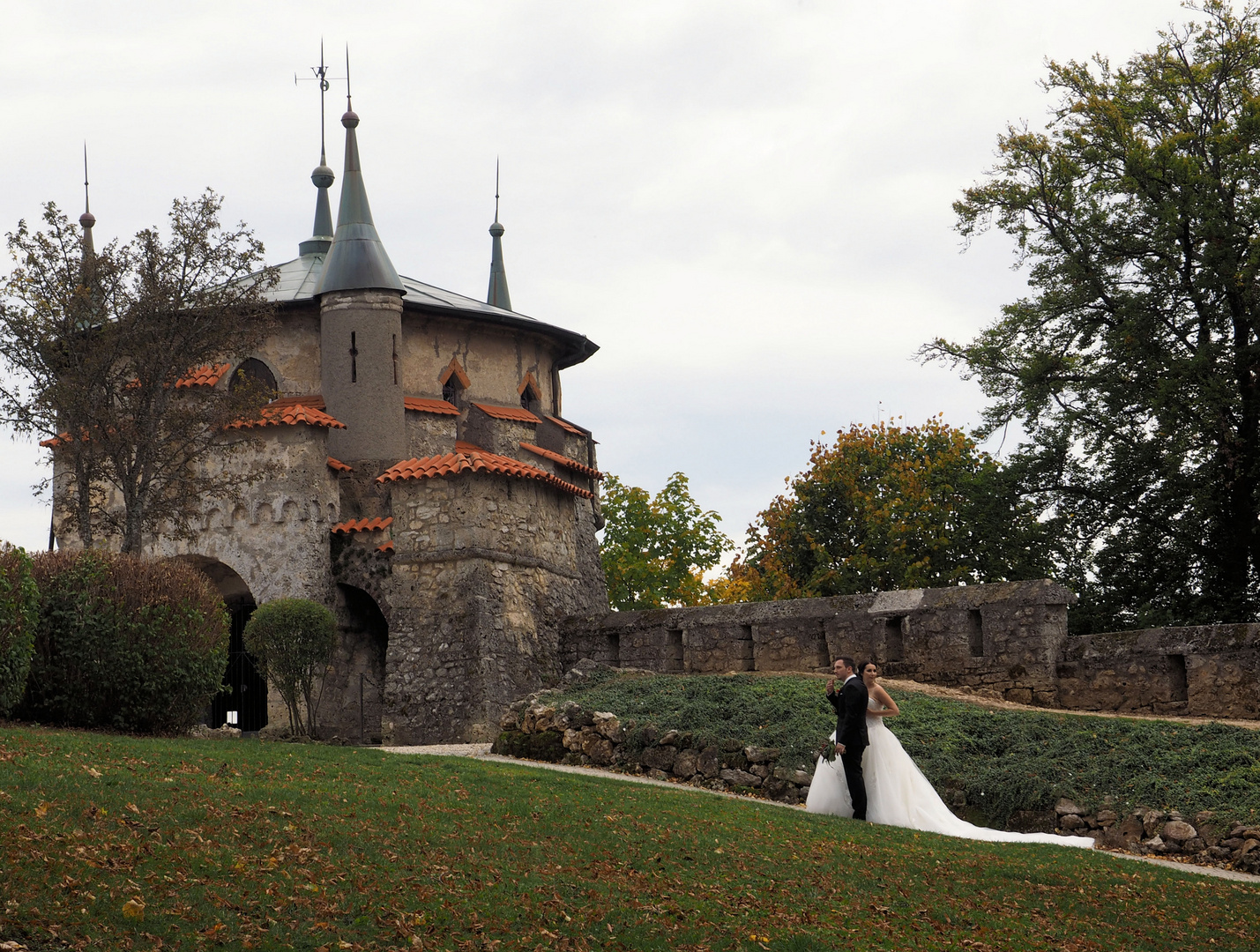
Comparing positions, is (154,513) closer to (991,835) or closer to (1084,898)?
(991,835)

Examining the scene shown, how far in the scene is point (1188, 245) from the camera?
2603cm

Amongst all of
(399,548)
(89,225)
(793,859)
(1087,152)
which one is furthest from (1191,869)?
(89,225)

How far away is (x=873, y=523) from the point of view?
3850cm

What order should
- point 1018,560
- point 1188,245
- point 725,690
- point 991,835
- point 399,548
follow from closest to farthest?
point 991,835
point 725,690
point 399,548
point 1188,245
point 1018,560

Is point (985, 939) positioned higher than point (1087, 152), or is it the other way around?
point (1087, 152)

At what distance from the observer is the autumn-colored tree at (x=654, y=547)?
47.8 m

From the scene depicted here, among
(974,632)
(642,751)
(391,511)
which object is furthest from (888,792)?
(391,511)

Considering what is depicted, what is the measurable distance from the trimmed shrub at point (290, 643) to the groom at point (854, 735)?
9382 mm

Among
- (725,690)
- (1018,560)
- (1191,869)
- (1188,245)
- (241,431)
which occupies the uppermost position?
(1188,245)

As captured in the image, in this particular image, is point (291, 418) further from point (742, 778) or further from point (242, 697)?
point (742, 778)

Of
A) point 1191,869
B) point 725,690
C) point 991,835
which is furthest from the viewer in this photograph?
point 725,690

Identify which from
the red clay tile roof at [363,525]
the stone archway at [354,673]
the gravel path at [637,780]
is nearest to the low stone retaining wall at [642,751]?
the gravel path at [637,780]

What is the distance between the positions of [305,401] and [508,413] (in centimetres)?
450

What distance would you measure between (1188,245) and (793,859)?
62.3 feet
